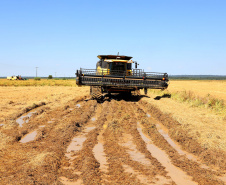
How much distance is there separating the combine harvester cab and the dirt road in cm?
732

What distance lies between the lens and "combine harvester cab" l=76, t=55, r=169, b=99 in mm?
15586

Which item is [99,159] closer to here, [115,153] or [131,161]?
[115,153]

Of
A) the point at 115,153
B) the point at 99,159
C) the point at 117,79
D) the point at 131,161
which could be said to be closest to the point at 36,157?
the point at 99,159

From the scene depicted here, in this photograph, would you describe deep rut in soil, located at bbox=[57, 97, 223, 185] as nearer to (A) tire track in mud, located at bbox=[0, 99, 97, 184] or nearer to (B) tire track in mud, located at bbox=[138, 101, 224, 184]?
(B) tire track in mud, located at bbox=[138, 101, 224, 184]

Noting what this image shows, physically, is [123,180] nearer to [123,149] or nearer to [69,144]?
[123,149]

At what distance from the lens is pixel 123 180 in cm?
429

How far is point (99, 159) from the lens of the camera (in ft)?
17.7

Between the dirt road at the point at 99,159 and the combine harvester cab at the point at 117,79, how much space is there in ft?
24.0

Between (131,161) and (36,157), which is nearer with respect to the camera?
(131,161)

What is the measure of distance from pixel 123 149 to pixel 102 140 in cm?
103

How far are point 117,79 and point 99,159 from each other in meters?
10.8

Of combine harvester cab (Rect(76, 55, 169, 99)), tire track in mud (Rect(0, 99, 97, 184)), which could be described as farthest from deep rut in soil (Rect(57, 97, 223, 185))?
combine harvester cab (Rect(76, 55, 169, 99))

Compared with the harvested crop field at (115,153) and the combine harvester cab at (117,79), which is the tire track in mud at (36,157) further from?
the combine harvester cab at (117,79)

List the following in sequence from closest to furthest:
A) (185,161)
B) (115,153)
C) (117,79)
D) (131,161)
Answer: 1. (131,161)
2. (185,161)
3. (115,153)
4. (117,79)
